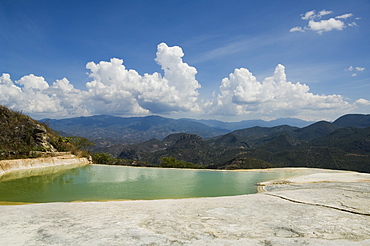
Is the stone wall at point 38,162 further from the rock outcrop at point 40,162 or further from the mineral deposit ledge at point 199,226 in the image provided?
the mineral deposit ledge at point 199,226

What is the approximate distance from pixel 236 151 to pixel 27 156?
507 ft

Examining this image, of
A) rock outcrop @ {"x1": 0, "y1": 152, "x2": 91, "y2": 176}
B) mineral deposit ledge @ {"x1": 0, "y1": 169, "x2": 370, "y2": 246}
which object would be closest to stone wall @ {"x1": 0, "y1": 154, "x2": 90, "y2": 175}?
rock outcrop @ {"x1": 0, "y1": 152, "x2": 91, "y2": 176}

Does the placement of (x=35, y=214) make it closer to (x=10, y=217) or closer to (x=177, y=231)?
(x=10, y=217)

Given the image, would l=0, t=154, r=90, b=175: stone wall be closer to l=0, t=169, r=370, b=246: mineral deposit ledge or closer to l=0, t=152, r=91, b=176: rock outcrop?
l=0, t=152, r=91, b=176: rock outcrop

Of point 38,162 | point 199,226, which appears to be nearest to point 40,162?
point 38,162

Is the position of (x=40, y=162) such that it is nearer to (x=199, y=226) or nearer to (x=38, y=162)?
(x=38, y=162)

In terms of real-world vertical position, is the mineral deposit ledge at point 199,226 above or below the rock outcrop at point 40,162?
above

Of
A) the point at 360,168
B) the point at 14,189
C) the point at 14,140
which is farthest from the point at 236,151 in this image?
the point at 14,189

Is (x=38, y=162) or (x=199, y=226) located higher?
(x=199, y=226)

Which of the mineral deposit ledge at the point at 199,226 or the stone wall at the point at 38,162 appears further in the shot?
the stone wall at the point at 38,162

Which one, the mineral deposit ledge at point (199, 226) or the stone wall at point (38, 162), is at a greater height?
the mineral deposit ledge at point (199, 226)

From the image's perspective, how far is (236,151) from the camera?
175500 millimetres

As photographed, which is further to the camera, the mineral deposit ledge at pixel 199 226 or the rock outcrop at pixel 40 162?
the rock outcrop at pixel 40 162

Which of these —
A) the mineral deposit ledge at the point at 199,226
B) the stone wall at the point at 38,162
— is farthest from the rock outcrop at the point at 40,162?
the mineral deposit ledge at the point at 199,226
